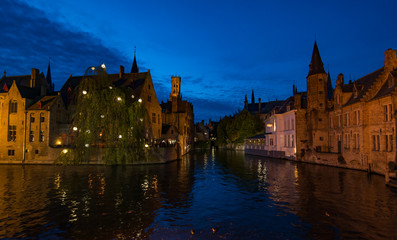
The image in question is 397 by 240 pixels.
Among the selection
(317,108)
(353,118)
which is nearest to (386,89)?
(353,118)

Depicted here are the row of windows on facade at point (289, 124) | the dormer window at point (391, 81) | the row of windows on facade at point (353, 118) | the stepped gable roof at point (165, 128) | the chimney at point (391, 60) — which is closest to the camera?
the row of windows on facade at point (353, 118)

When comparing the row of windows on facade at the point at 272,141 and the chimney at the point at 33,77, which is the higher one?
the chimney at the point at 33,77

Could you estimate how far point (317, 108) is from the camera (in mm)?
45469

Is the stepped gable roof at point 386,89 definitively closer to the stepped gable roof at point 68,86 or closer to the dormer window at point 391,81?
the dormer window at point 391,81

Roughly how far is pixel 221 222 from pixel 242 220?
3.97ft

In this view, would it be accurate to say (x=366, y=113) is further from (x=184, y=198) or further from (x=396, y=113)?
(x=184, y=198)

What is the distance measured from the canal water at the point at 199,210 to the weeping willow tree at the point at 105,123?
8.44m

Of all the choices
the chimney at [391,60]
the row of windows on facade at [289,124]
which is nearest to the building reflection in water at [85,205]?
the chimney at [391,60]

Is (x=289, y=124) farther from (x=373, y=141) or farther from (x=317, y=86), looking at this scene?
(x=373, y=141)

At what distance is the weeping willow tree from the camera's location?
3344 centimetres

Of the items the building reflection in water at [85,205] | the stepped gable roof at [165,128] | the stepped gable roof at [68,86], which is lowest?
the building reflection in water at [85,205]

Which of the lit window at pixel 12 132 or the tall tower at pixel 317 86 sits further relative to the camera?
the lit window at pixel 12 132

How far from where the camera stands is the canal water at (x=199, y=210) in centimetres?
1252

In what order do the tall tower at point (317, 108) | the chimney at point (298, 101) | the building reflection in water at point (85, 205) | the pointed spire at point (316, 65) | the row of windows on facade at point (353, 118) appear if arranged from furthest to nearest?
the chimney at point (298, 101)
the pointed spire at point (316, 65)
the tall tower at point (317, 108)
the row of windows on facade at point (353, 118)
the building reflection in water at point (85, 205)
